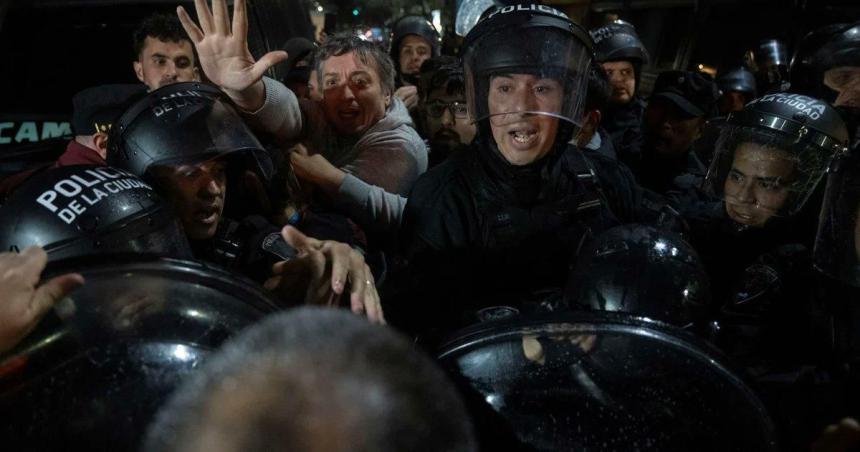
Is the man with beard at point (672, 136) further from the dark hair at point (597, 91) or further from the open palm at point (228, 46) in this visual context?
the open palm at point (228, 46)

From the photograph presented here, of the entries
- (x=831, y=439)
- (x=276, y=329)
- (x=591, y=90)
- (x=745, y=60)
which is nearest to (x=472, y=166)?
(x=591, y=90)

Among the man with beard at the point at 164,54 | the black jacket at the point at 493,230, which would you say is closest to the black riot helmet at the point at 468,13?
the man with beard at the point at 164,54

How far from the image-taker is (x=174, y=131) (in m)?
2.24

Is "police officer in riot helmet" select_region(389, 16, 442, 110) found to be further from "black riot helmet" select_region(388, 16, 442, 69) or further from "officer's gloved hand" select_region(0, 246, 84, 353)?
"officer's gloved hand" select_region(0, 246, 84, 353)

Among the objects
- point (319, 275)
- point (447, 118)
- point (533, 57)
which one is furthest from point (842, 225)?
point (447, 118)

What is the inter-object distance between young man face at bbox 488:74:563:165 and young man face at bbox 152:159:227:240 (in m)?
1.18

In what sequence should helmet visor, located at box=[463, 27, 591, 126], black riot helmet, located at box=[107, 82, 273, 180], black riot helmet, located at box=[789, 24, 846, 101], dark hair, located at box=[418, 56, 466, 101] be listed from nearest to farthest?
black riot helmet, located at box=[107, 82, 273, 180] < helmet visor, located at box=[463, 27, 591, 126] < dark hair, located at box=[418, 56, 466, 101] < black riot helmet, located at box=[789, 24, 846, 101]

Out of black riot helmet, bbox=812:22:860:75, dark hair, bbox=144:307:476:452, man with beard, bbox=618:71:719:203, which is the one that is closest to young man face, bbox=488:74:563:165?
man with beard, bbox=618:71:719:203

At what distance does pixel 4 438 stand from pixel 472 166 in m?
1.92

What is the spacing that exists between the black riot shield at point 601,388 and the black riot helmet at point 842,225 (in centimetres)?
131

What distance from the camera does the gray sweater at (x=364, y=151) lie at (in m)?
2.80

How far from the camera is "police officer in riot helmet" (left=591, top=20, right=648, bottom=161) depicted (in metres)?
4.45

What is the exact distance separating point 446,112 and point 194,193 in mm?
1878

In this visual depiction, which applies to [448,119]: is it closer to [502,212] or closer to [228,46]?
[502,212]
